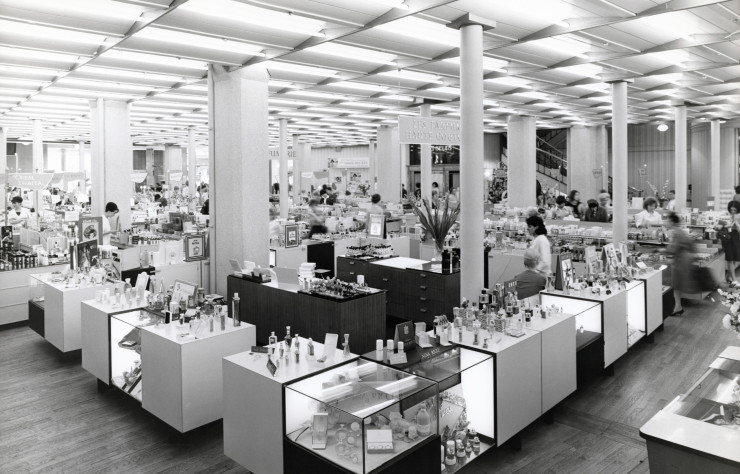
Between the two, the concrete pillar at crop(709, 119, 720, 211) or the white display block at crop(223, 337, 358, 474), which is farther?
the concrete pillar at crop(709, 119, 720, 211)

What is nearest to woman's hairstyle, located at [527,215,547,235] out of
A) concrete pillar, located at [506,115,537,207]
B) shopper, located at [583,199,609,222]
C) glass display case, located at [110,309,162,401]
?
glass display case, located at [110,309,162,401]

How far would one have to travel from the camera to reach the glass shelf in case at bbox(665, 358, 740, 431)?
3.04m

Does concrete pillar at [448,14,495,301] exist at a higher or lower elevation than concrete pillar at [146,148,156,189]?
lower

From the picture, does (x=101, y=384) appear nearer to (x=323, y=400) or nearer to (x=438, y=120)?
(x=323, y=400)

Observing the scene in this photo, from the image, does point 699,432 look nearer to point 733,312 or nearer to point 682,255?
point 733,312

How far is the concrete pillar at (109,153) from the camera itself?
A: 11.0 metres

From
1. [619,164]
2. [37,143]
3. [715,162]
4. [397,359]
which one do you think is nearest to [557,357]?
[397,359]

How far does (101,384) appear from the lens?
538 centimetres

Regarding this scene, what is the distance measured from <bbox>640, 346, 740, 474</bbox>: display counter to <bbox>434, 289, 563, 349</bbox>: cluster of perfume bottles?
51.0 inches

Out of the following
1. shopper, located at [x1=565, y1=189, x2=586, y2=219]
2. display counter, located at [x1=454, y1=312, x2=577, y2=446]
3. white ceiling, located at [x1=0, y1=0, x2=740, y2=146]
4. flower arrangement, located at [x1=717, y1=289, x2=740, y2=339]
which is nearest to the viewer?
flower arrangement, located at [x1=717, y1=289, x2=740, y2=339]

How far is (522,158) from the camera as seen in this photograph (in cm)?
1609

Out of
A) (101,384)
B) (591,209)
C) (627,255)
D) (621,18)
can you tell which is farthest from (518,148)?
(101,384)

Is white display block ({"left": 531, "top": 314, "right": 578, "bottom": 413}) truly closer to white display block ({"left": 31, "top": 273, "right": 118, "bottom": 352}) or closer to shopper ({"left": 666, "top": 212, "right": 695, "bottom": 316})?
shopper ({"left": 666, "top": 212, "right": 695, "bottom": 316})

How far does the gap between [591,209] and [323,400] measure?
9.60 metres
